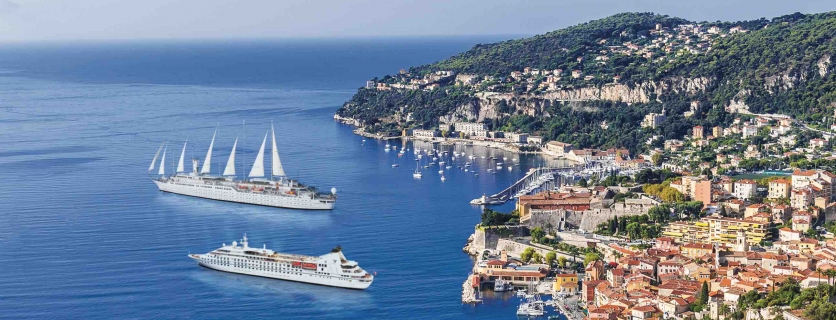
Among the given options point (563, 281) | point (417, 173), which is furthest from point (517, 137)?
point (563, 281)

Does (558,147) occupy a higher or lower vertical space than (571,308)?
higher

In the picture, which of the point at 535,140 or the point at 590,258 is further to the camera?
the point at 535,140

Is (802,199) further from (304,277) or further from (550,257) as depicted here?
(304,277)

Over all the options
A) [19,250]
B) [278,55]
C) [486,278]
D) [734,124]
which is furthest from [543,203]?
[278,55]

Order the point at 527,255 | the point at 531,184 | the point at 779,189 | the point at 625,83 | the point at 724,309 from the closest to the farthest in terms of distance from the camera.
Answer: the point at 724,309
the point at 527,255
the point at 779,189
the point at 531,184
the point at 625,83

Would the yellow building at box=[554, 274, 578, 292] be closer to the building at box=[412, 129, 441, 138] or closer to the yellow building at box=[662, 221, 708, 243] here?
the yellow building at box=[662, 221, 708, 243]

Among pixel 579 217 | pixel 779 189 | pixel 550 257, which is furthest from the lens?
pixel 779 189

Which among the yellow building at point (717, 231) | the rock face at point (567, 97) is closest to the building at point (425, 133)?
the rock face at point (567, 97)

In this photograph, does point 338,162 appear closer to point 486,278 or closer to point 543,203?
→ point 543,203
